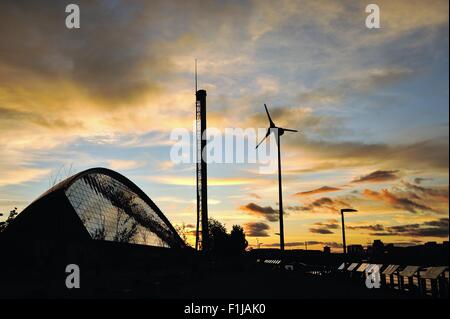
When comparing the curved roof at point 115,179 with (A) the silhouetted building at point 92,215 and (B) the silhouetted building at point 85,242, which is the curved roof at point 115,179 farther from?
(B) the silhouetted building at point 85,242

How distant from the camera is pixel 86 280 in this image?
149 ft

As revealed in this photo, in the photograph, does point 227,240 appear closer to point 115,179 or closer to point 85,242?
point 115,179

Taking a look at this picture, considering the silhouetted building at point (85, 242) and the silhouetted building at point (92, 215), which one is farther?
the silhouetted building at point (92, 215)

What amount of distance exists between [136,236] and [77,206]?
21284mm

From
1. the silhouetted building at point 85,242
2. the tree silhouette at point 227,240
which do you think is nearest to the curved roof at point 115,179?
the silhouetted building at point 85,242

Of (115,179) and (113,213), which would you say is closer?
(113,213)

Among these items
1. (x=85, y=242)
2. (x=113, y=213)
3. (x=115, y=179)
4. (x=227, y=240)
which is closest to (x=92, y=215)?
(x=113, y=213)

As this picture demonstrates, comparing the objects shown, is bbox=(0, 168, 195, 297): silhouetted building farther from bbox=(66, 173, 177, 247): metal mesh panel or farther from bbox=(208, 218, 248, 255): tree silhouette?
bbox=(208, 218, 248, 255): tree silhouette

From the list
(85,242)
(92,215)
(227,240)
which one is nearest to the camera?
(85,242)
